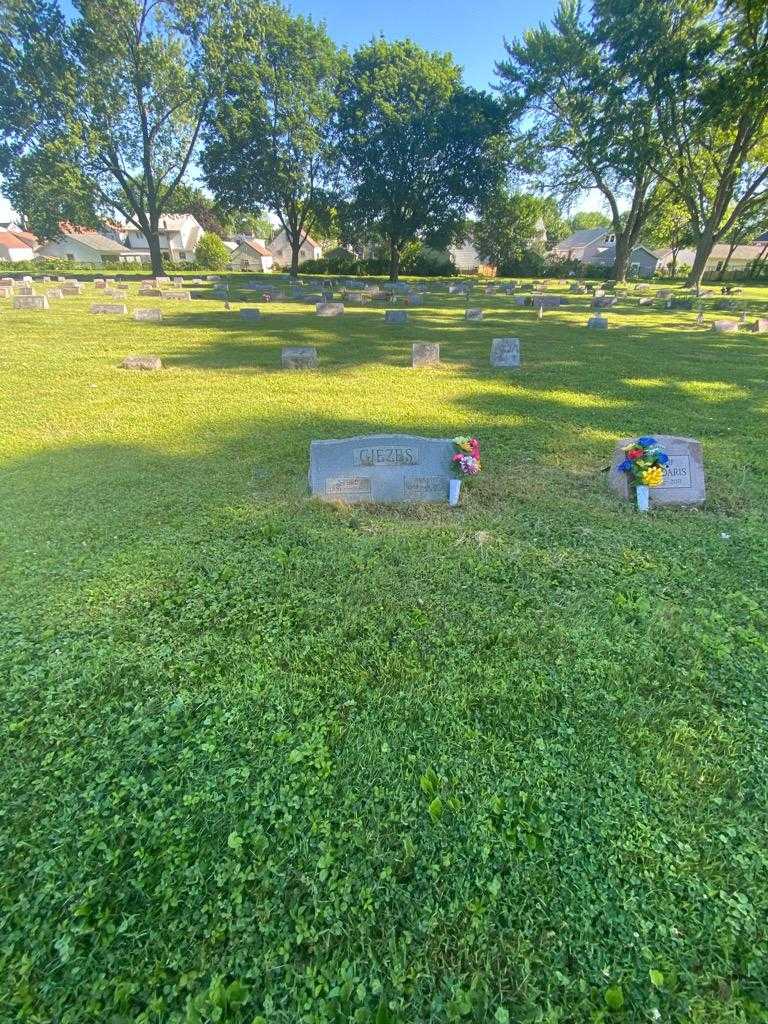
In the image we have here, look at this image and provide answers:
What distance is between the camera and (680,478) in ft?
14.0

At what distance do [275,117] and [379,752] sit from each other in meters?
37.0

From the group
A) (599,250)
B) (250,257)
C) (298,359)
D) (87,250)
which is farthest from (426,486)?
(250,257)

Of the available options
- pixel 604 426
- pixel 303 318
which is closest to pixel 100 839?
pixel 604 426

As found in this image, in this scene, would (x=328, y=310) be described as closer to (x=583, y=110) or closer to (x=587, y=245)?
(x=583, y=110)

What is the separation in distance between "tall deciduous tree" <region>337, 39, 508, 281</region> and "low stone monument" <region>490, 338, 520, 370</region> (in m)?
29.1

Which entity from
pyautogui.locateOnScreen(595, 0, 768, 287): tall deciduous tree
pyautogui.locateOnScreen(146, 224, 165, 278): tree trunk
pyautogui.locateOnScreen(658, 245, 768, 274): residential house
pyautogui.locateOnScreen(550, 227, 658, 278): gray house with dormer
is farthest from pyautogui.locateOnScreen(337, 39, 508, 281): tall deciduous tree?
pyautogui.locateOnScreen(658, 245, 768, 274): residential house

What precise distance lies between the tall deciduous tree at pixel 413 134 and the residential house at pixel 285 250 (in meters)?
40.9


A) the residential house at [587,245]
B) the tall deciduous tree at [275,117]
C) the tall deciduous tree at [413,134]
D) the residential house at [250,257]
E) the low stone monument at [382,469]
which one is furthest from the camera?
the residential house at [250,257]

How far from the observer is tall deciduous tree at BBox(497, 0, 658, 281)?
24.8m

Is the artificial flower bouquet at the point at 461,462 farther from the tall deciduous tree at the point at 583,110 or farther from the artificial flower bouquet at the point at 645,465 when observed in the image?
the tall deciduous tree at the point at 583,110

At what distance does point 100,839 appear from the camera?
68.3 inches

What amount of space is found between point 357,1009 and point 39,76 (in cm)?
3883

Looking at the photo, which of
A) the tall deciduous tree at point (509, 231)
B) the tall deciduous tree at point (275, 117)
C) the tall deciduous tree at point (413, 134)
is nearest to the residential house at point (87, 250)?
the tall deciduous tree at point (275, 117)

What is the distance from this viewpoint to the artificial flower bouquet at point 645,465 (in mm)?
4129
